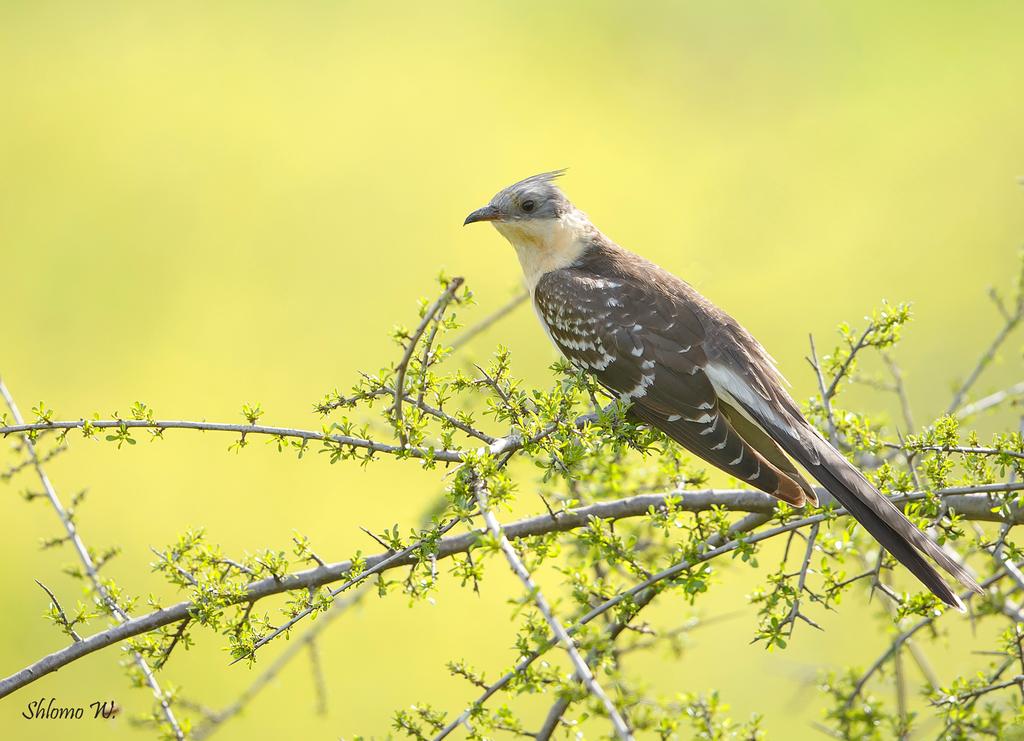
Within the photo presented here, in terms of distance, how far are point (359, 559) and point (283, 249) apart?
10.0 metres

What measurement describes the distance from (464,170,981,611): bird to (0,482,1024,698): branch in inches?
5.7

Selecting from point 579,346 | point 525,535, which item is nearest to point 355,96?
point 579,346

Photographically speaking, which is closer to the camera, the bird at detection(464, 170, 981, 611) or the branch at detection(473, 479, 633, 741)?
the branch at detection(473, 479, 633, 741)

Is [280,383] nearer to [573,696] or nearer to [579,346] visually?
[579,346]

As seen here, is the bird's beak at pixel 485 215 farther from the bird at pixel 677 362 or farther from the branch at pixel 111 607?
the branch at pixel 111 607

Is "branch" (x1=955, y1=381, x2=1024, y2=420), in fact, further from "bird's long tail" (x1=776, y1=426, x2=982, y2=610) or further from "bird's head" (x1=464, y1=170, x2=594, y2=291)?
"bird's head" (x1=464, y1=170, x2=594, y2=291)

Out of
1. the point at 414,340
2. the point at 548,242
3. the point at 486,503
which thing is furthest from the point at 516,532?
the point at 548,242

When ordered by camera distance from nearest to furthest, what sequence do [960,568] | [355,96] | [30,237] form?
[960,568], [30,237], [355,96]

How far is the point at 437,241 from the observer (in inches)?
495

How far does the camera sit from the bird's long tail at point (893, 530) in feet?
10.4

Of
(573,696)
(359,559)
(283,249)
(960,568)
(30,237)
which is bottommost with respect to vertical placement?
(573,696)

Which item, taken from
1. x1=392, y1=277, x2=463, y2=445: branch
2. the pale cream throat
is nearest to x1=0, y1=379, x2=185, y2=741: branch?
x1=392, y1=277, x2=463, y2=445: branch

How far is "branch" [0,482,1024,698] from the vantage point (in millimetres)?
2967

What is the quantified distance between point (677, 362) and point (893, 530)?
123 cm
